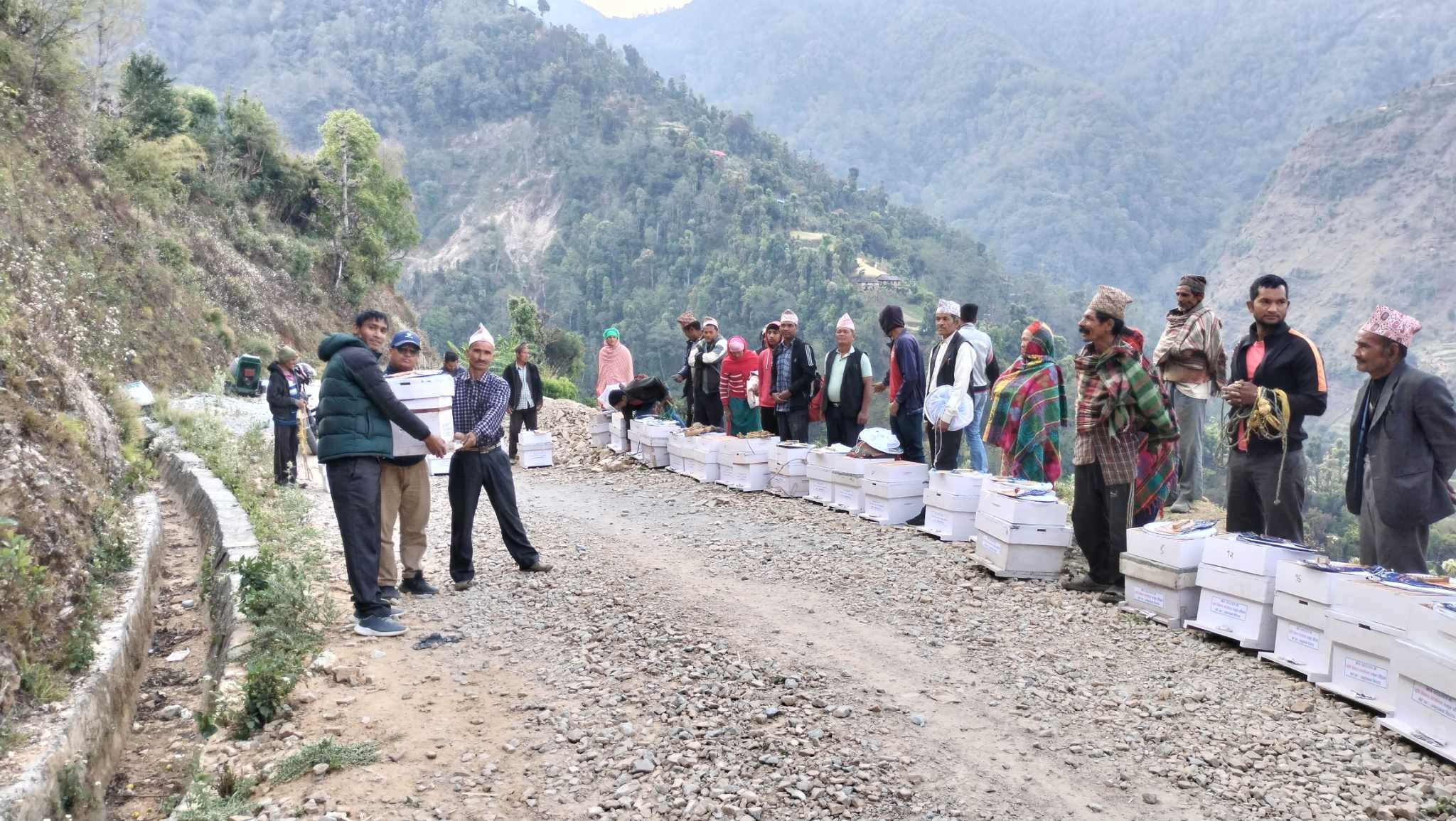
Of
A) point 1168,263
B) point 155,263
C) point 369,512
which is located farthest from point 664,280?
point 1168,263

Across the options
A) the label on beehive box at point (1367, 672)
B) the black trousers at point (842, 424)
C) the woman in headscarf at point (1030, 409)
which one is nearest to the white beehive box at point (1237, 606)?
the label on beehive box at point (1367, 672)

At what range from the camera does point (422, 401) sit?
5.57 meters

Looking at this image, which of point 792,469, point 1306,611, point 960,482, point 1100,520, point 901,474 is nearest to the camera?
point 1306,611

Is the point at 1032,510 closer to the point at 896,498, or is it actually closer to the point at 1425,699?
the point at 896,498

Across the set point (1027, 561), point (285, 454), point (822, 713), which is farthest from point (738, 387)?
point (822, 713)

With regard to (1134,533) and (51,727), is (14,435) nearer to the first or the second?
(51,727)

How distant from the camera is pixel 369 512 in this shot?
5293 mm

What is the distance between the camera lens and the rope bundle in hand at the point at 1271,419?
16.2 feet

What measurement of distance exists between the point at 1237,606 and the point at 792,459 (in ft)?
15.9

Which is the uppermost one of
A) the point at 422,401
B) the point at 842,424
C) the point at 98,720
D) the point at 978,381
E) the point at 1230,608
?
the point at 978,381

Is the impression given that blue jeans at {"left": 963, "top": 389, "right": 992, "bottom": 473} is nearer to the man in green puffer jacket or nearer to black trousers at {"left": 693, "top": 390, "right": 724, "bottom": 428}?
black trousers at {"left": 693, "top": 390, "right": 724, "bottom": 428}

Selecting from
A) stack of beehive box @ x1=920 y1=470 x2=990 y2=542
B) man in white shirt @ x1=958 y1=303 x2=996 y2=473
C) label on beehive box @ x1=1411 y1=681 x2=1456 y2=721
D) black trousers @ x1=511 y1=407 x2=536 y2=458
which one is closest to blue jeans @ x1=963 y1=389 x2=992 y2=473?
man in white shirt @ x1=958 y1=303 x2=996 y2=473

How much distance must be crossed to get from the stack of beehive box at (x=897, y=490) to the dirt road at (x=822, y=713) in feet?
4.66

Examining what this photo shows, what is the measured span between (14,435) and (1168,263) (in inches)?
6521
